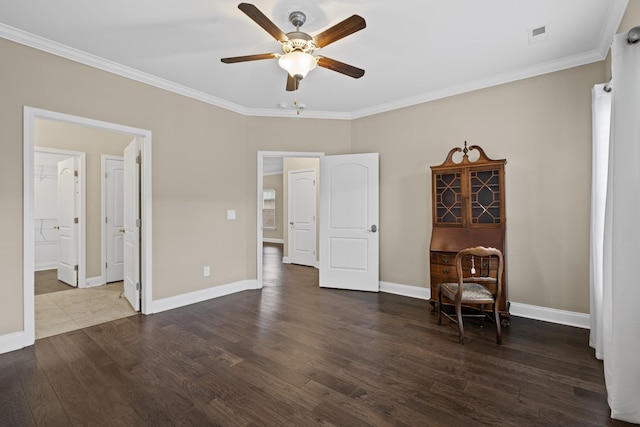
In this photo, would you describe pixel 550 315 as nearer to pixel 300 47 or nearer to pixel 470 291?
pixel 470 291

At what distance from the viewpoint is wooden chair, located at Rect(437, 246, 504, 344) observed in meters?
2.78

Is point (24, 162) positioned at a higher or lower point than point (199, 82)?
lower

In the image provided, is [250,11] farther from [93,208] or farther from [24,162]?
[93,208]

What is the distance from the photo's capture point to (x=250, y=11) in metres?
1.92

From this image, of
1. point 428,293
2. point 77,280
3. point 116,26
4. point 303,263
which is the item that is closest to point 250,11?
point 116,26

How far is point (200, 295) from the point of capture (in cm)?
411

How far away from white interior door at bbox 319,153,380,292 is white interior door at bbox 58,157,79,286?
3948mm

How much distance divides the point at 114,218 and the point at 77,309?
73.8 inches

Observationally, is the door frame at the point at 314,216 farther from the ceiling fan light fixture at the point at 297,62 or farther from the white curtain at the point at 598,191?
the white curtain at the point at 598,191

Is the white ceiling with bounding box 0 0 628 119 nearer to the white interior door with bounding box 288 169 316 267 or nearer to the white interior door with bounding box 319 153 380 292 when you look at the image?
the white interior door with bounding box 319 153 380 292

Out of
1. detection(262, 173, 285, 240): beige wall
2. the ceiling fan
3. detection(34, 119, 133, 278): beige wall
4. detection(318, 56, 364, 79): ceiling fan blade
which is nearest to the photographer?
the ceiling fan

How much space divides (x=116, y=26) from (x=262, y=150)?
2375 mm

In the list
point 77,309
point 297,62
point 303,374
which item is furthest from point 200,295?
point 297,62

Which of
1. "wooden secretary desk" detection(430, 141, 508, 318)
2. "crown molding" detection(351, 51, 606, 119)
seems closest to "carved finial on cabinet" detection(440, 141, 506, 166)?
"wooden secretary desk" detection(430, 141, 508, 318)
